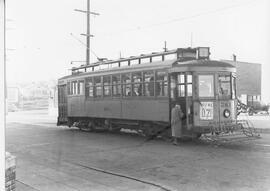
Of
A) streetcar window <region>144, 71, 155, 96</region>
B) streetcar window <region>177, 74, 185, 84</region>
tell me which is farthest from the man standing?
streetcar window <region>144, 71, 155, 96</region>

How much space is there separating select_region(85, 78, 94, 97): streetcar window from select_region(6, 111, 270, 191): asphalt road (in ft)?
13.8

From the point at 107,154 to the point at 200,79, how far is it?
3.88 meters

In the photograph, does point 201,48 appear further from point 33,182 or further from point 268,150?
point 33,182

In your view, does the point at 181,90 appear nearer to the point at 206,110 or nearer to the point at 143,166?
the point at 206,110

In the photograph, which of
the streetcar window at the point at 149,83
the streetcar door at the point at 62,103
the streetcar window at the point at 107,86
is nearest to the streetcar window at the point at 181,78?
the streetcar window at the point at 149,83

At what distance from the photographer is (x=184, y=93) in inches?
478

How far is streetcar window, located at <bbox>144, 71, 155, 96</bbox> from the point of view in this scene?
43.3 feet

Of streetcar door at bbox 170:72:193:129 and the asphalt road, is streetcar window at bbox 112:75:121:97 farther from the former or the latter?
streetcar door at bbox 170:72:193:129

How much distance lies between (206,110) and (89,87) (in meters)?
6.79

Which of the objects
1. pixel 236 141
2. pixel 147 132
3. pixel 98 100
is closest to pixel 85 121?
pixel 98 100

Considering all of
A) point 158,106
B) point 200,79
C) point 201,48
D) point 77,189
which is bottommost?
point 77,189

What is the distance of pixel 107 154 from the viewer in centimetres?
1058

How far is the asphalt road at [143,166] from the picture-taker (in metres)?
6.93
